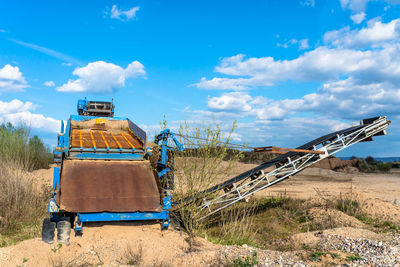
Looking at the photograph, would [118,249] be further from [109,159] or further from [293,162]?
[293,162]

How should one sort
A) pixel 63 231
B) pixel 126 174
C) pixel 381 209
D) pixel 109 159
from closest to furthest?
pixel 63 231 → pixel 126 174 → pixel 109 159 → pixel 381 209

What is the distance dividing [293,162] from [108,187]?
5403mm

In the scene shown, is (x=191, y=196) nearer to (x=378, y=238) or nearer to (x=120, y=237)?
(x=120, y=237)

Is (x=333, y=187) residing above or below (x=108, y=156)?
below

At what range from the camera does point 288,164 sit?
31.8 feet

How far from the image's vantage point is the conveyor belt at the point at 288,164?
9.19m

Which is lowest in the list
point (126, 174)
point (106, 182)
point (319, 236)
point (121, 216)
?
point (319, 236)

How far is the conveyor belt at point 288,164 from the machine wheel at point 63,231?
3516 millimetres

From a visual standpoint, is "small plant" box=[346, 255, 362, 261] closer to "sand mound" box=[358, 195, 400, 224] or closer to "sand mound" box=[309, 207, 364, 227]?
"sand mound" box=[309, 207, 364, 227]

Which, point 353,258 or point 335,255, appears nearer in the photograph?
point 353,258

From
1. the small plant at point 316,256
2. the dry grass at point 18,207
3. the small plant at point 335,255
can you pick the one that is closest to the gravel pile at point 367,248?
the small plant at point 335,255

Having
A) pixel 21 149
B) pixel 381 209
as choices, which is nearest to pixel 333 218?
pixel 381 209

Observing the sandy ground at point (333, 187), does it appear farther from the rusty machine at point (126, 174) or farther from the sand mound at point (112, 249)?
the sand mound at point (112, 249)

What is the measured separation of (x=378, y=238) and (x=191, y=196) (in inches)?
183
